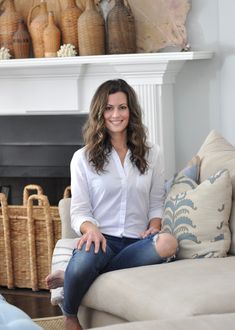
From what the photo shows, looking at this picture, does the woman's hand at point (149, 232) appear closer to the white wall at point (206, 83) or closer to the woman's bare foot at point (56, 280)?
the woman's bare foot at point (56, 280)

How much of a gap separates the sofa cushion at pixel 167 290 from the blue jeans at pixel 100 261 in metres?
0.04

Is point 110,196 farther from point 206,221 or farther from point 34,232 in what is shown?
point 34,232

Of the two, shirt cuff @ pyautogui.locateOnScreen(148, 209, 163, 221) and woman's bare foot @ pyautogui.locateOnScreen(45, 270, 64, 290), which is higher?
shirt cuff @ pyautogui.locateOnScreen(148, 209, 163, 221)

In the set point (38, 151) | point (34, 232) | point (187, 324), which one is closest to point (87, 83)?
point (38, 151)

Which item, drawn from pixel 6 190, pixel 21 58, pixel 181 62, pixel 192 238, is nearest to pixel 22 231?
pixel 6 190

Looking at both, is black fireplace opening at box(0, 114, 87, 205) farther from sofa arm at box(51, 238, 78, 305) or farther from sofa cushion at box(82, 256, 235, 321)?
sofa cushion at box(82, 256, 235, 321)

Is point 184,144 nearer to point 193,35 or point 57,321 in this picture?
point 193,35

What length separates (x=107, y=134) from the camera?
3715mm

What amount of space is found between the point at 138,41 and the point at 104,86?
1.16 metres

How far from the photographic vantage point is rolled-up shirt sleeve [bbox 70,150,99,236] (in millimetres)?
3611

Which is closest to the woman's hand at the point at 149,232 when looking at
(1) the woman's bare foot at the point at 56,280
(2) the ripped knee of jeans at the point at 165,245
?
(2) the ripped knee of jeans at the point at 165,245

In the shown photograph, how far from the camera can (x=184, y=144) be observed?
4.86 meters

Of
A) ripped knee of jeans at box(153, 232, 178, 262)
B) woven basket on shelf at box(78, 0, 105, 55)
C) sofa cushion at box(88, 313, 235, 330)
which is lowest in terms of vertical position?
ripped knee of jeans at box(153, 232, 178, 262)

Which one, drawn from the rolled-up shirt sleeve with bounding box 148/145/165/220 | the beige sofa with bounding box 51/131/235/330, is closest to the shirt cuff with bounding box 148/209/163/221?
the rolled-up shirt sleeve with bounding box 148/145/165/220
